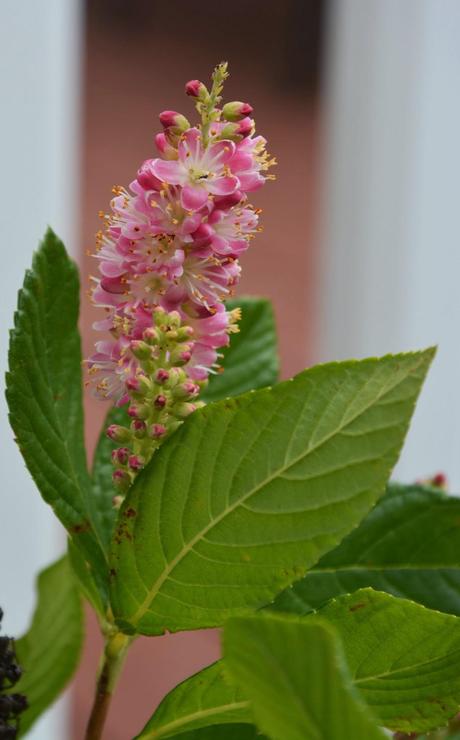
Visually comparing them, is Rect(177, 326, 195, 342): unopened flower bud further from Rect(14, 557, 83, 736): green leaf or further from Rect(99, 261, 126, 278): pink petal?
Rect(14, 557, 83, 736): green leaf

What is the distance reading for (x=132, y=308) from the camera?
0.22 meters

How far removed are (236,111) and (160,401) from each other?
0.21 ft

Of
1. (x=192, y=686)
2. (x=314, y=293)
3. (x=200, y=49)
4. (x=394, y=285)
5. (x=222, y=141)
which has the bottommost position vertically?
(x=192, y=686)

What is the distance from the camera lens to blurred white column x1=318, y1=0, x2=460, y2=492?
4.91 ft

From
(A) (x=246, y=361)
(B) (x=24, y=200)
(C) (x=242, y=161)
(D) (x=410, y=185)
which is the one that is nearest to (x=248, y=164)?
(C) (x=242, y=161)

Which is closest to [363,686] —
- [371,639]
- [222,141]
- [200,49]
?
[371,639]

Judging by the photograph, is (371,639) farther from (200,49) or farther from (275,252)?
(200,49)

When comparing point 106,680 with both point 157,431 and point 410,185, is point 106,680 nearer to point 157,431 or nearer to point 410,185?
point 157,431

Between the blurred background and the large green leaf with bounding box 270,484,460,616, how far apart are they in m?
0.61

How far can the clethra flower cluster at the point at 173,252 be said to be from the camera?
0.21m

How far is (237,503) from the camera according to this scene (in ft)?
0.70

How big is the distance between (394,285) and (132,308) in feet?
4.44

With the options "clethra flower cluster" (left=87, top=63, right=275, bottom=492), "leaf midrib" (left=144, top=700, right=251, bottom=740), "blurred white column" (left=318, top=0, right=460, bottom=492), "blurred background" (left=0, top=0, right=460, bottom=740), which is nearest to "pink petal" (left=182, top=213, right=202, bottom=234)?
"clethra flower cluster" (left=87, top=63, right=275, bottom=492)

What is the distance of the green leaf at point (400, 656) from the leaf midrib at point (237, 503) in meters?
0.03
